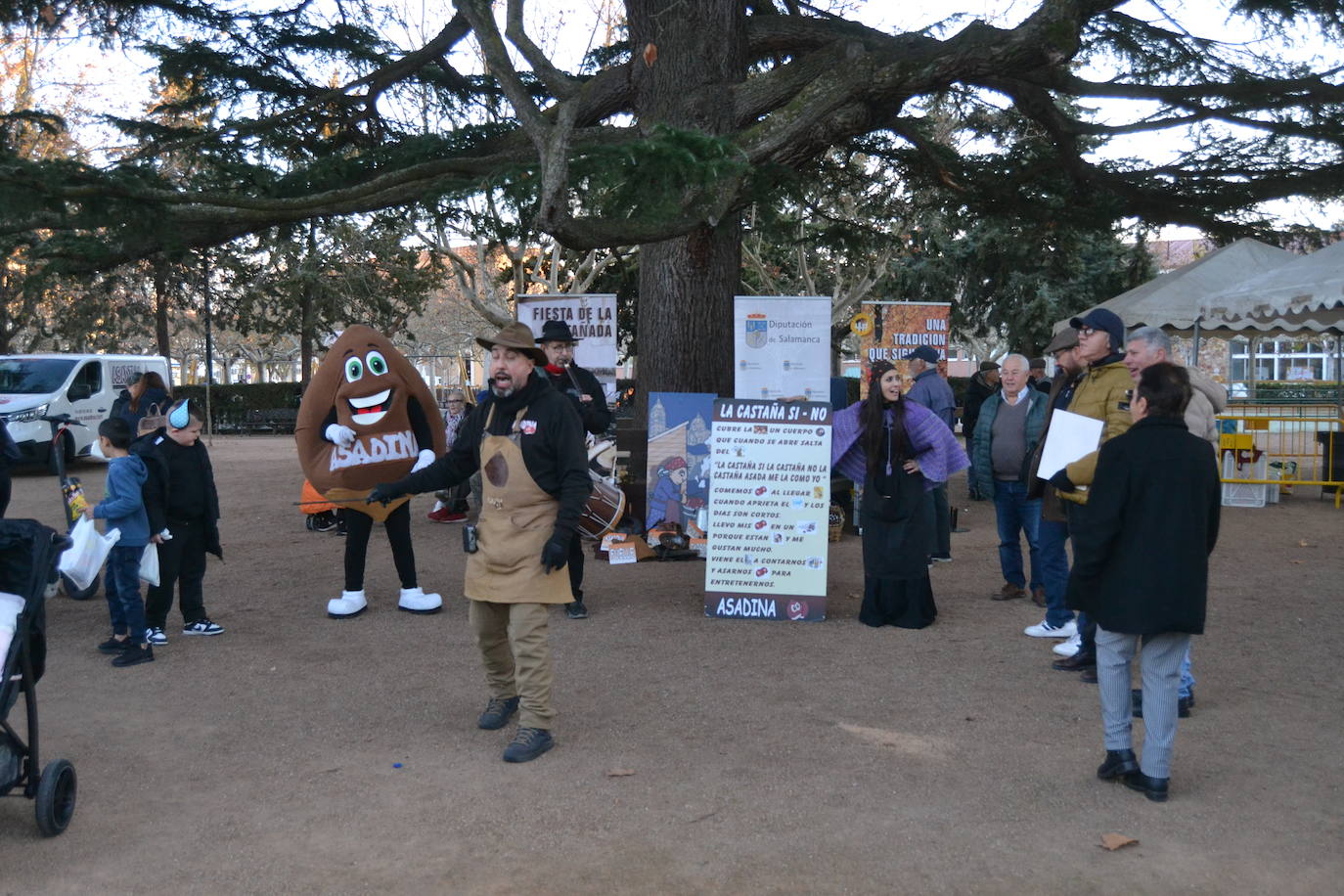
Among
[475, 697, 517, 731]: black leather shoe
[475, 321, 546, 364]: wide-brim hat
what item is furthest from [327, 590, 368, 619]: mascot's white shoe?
[475, 321, 546, 364]: wide-brim hat

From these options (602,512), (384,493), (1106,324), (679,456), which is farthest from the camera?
(679,456)

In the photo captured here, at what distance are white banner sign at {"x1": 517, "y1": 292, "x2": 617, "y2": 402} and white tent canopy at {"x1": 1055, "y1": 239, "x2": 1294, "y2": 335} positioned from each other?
5.05m

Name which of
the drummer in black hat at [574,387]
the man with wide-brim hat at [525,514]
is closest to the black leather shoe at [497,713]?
the man with wide-brim hat at [525,514]

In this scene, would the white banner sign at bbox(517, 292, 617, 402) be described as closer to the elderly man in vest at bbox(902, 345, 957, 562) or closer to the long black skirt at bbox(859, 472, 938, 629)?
the elderly man in vest at bbox(902, 345, 957, 562)

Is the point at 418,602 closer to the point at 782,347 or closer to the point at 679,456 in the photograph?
the point at 679,456

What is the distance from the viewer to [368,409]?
8.16m

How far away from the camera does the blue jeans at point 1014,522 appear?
7.86 meters

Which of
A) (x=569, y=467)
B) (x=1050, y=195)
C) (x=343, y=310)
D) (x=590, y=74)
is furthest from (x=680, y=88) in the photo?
(x=343, y=310)

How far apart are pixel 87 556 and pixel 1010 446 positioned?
5.60m

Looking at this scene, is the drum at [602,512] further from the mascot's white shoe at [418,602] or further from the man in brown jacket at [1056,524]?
the man in brown jacket at [1056,524]

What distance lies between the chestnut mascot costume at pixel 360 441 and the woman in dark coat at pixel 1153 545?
4811mm

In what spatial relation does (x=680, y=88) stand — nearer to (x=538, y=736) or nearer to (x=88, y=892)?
(x=538, y=736)

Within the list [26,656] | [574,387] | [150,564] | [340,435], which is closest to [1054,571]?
[574,387]

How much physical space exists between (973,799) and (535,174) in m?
4.98
